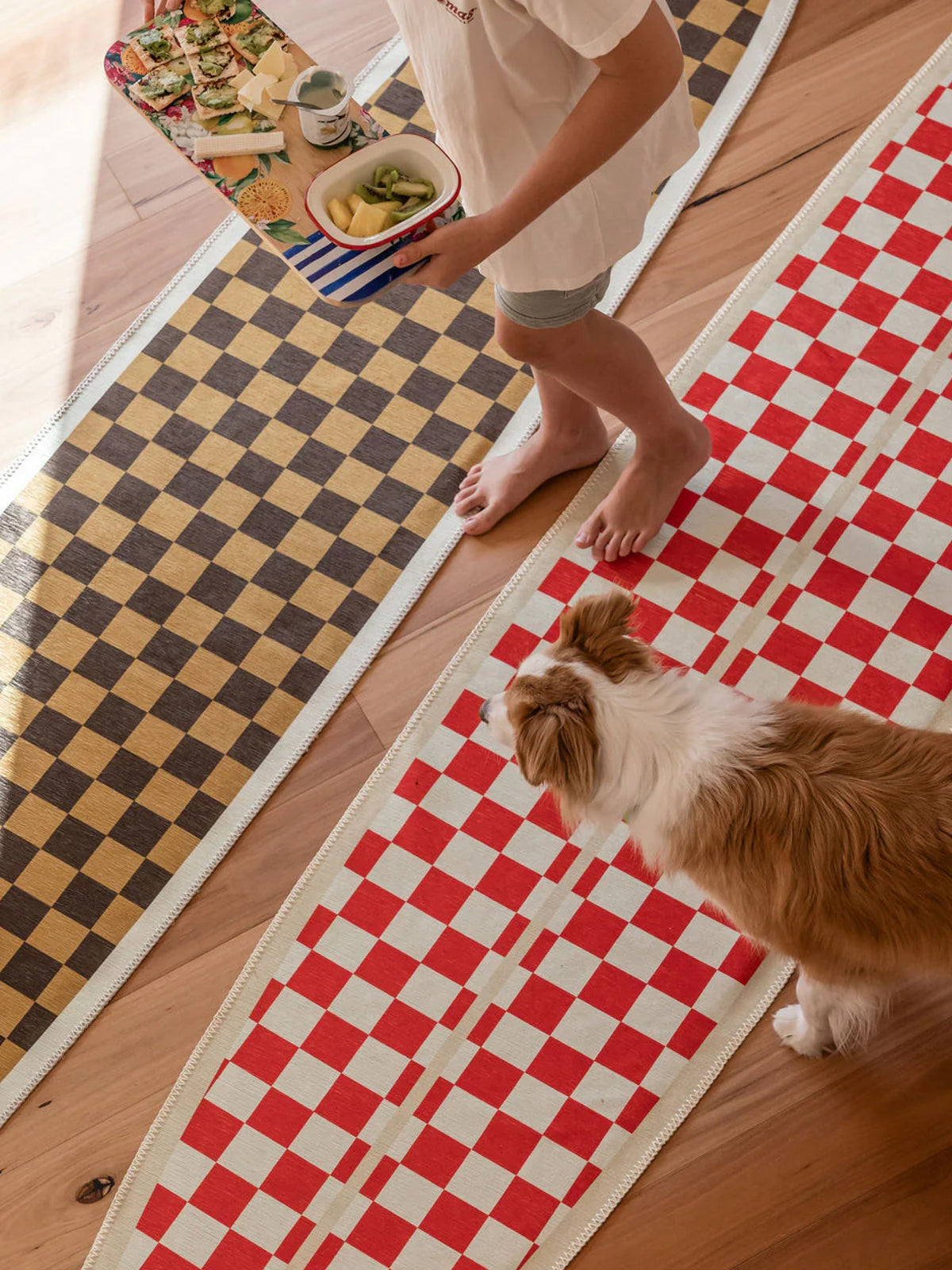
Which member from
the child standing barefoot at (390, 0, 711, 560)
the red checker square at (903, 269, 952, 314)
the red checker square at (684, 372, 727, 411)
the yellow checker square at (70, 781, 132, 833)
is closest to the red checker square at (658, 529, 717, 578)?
the child standing barefoot at (390, 0, 711, 560)

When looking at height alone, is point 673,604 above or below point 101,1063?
above

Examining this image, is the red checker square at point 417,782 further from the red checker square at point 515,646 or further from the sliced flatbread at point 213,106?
the sliced flatbread at point 213,106

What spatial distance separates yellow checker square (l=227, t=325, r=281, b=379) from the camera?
2.29 metres

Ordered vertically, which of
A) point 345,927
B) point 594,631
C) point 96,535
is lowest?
point 345,927

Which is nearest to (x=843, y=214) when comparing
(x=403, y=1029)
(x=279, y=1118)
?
(x=403, y=1029)

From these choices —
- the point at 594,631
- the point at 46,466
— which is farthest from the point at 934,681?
the point at 46,466

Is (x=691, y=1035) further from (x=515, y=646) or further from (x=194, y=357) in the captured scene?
(x=194, y=357)

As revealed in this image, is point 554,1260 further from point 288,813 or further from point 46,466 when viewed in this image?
point 46,466

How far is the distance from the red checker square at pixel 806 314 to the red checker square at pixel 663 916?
110cm

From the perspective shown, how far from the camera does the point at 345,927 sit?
75.7 inches

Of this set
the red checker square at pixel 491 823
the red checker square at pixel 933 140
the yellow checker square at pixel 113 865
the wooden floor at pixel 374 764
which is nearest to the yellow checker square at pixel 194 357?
the wooden floor at pixel 374 764

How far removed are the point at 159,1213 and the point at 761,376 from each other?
1.80 metres

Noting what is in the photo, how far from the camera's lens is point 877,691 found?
6.37 feet

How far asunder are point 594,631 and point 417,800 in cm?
66
